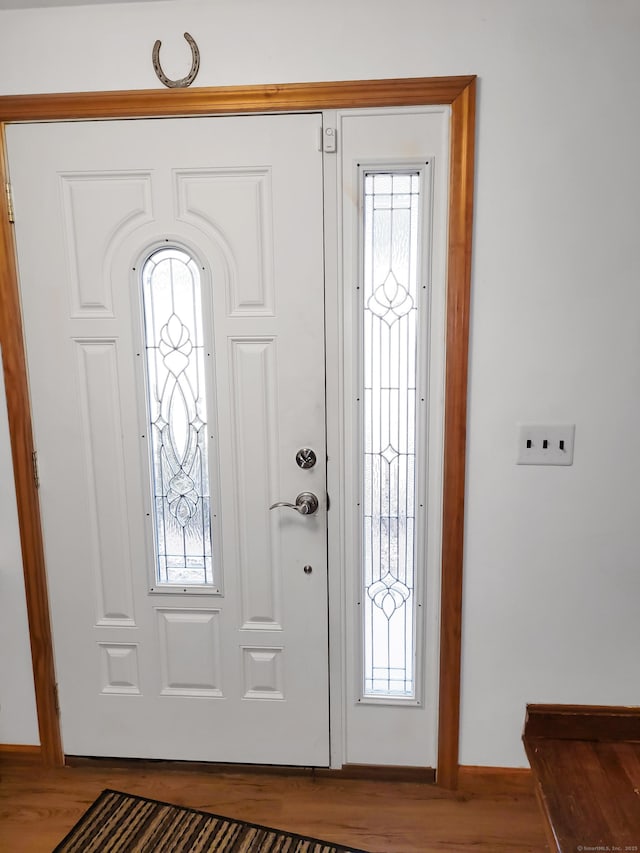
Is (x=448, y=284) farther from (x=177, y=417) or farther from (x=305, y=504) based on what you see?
(x=177, y=417)

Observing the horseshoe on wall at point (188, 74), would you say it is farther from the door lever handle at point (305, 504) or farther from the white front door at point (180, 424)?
the door lever handle at point (305, 504)

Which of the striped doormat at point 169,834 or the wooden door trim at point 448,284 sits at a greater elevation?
the wooden door trim at point 448,284

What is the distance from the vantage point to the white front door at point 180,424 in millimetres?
1681

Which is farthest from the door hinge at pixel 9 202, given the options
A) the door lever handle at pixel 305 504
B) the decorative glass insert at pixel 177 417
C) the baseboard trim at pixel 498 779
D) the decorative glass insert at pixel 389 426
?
the baseboard trim at pixel 498 779

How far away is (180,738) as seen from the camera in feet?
6.44

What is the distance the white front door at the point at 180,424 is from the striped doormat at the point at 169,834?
7.6 inches

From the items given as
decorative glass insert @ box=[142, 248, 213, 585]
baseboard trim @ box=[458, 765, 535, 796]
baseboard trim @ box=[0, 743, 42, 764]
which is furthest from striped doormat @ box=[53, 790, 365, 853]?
decorative glass insert @ box=[142, 248, 213, 585]

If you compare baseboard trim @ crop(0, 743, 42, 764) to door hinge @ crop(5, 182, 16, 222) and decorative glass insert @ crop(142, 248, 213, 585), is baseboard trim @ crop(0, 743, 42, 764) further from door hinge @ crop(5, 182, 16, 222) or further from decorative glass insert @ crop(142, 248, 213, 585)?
door hinge @ crop(5, 182, 16, 222)

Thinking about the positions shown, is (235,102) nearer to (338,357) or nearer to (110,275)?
(110,275)

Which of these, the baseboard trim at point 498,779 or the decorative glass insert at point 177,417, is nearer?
the decorative glass insert at point 177,417

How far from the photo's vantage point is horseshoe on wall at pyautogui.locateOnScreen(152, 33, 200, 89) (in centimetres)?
159

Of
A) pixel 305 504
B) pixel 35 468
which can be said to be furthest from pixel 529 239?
pixel 35 468

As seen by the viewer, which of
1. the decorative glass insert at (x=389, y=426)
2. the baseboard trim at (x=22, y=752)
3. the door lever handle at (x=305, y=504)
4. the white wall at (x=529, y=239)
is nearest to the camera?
the white wall at (x=529, y=239)

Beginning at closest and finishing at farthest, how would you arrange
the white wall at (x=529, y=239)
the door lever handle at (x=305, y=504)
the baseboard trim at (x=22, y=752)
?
the white wall at (x=529, y=239) → the door lever handle at (x=305, y=504) → the baseboard trim at (x=22, y=752)
